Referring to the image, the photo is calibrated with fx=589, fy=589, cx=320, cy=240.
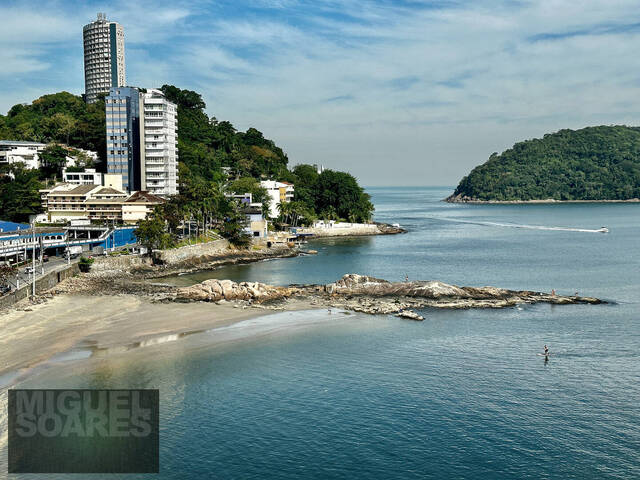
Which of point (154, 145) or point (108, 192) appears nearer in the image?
point (108, 192)

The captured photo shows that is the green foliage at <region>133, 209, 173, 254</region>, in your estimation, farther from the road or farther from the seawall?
the seawall

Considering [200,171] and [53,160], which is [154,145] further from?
[200,171]

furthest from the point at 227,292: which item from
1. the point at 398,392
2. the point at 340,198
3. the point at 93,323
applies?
the point at 340,198

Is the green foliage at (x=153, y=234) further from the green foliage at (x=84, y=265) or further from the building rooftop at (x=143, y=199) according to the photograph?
the building rooftop at (x=143, y=199)

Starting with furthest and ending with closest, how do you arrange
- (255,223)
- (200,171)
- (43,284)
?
(200,171), (255,223), (43,284)

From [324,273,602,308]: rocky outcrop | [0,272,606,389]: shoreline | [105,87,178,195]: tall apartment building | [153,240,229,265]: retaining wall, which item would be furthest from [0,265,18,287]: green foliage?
[105,87,178,195]: tall apartment building

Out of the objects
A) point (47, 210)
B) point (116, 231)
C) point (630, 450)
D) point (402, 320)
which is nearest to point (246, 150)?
point (47, 210)
